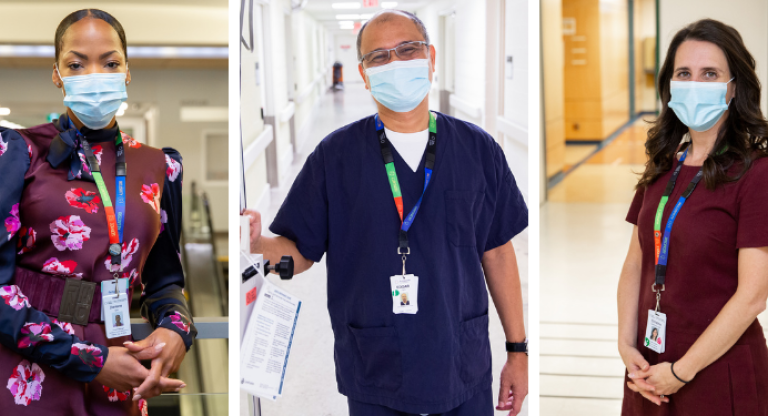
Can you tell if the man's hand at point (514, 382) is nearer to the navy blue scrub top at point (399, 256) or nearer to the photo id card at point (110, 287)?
the navy blue scrub top at point (399, 256)

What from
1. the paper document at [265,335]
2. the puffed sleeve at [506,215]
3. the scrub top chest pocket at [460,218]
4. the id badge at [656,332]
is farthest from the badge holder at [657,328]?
the paper document at [265,335]

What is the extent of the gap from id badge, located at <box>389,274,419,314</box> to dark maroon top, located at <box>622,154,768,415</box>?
2.56 ft

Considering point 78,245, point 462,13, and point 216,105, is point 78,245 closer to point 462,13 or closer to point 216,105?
point 462,13

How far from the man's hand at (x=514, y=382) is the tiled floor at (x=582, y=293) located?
692 millimetres

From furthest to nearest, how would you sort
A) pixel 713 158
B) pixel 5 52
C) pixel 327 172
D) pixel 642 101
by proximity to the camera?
pixel 642 101 < pixel 5 52 < pixel 713 158 < pixel 327 172

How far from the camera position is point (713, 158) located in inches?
61.7

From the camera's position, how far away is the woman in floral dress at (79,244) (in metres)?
1.25

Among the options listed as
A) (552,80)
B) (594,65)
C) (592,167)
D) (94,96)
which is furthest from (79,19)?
(594,65)

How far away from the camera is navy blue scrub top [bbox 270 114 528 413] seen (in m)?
1.25

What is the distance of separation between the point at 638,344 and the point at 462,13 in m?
1.05

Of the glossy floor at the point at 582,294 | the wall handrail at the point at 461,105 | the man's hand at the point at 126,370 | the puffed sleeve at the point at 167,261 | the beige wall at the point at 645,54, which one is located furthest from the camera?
the beige wall at the point at 645,54

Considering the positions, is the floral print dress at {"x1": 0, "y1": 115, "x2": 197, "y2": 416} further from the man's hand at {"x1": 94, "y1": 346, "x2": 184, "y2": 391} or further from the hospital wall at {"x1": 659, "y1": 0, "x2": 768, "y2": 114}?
the hospital wall at {"x1": 659, "y1": 0, "x2": 768, "y2": 114}

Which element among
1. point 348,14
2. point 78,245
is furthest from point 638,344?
point 78,245

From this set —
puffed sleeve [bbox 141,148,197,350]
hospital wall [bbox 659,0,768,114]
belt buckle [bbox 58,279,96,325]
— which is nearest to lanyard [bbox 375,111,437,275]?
puffed sleeve [bbox 141,148,197,350]
